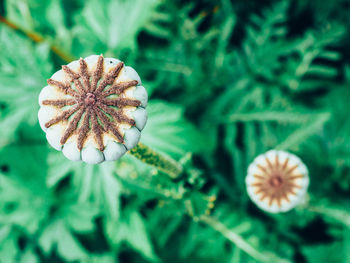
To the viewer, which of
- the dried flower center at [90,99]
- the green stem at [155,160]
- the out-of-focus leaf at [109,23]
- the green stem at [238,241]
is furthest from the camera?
the out-of-focus leaf at [109,23]

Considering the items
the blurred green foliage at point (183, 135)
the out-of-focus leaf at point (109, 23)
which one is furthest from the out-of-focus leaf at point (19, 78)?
the out-of-focus leaf at point (109, 23)

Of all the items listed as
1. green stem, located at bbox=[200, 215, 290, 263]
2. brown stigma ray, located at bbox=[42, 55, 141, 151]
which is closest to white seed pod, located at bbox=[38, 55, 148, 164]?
brown stigma ray, located at bbox=[42, 55, 141, 151]

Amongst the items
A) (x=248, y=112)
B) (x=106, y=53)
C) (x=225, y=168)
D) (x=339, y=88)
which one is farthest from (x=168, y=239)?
(x=339, y=88)

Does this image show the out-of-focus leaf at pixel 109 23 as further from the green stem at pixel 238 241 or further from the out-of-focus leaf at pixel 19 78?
the green stem at pixel 238 241

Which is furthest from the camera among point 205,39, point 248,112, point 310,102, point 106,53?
point 310,102

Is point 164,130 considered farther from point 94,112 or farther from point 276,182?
point 94,112

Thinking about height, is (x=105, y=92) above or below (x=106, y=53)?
below

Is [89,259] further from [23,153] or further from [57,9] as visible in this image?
[57,9]

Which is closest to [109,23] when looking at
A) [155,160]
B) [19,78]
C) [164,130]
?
[19,78]
